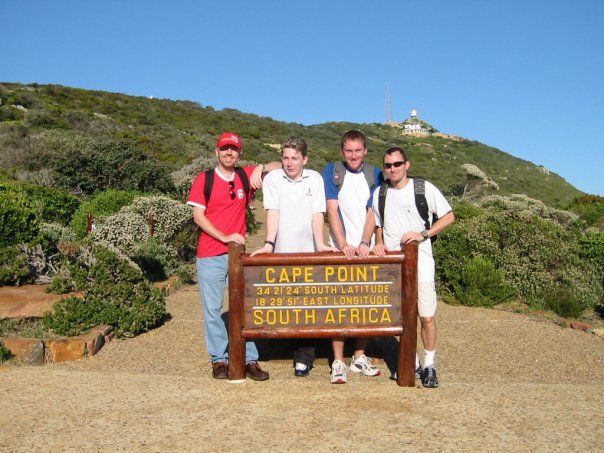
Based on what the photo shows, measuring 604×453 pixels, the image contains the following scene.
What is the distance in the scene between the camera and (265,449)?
329 cm

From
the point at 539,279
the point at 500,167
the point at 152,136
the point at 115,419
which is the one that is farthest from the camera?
the point at 500,167

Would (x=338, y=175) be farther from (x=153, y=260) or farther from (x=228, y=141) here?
(x=153, y=260)

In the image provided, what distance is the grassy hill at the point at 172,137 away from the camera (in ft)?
67.5

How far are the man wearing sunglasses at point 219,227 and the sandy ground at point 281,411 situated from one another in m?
0.29

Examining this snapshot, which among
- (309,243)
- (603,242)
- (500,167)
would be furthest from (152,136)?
(500,167)

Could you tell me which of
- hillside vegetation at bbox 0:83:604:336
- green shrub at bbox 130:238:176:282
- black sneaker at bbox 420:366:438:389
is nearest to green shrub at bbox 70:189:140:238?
hillside vegetation at bbox 0:83:604:336

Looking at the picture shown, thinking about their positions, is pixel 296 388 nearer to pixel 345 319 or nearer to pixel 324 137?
pixel 345 319

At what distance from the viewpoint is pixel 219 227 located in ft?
15.2

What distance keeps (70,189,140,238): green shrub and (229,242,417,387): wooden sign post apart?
7106 mm

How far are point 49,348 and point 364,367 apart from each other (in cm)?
278

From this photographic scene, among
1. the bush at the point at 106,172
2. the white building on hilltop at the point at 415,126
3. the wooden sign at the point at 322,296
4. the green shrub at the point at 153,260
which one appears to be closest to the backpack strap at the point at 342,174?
the wooden sign at the point at 322,296

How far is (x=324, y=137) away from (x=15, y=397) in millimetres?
57130

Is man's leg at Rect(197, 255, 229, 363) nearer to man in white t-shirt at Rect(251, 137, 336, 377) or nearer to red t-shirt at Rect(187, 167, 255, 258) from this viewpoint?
red t-shirt at Rect(187, 167, 255, 258)

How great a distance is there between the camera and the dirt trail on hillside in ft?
11.2
